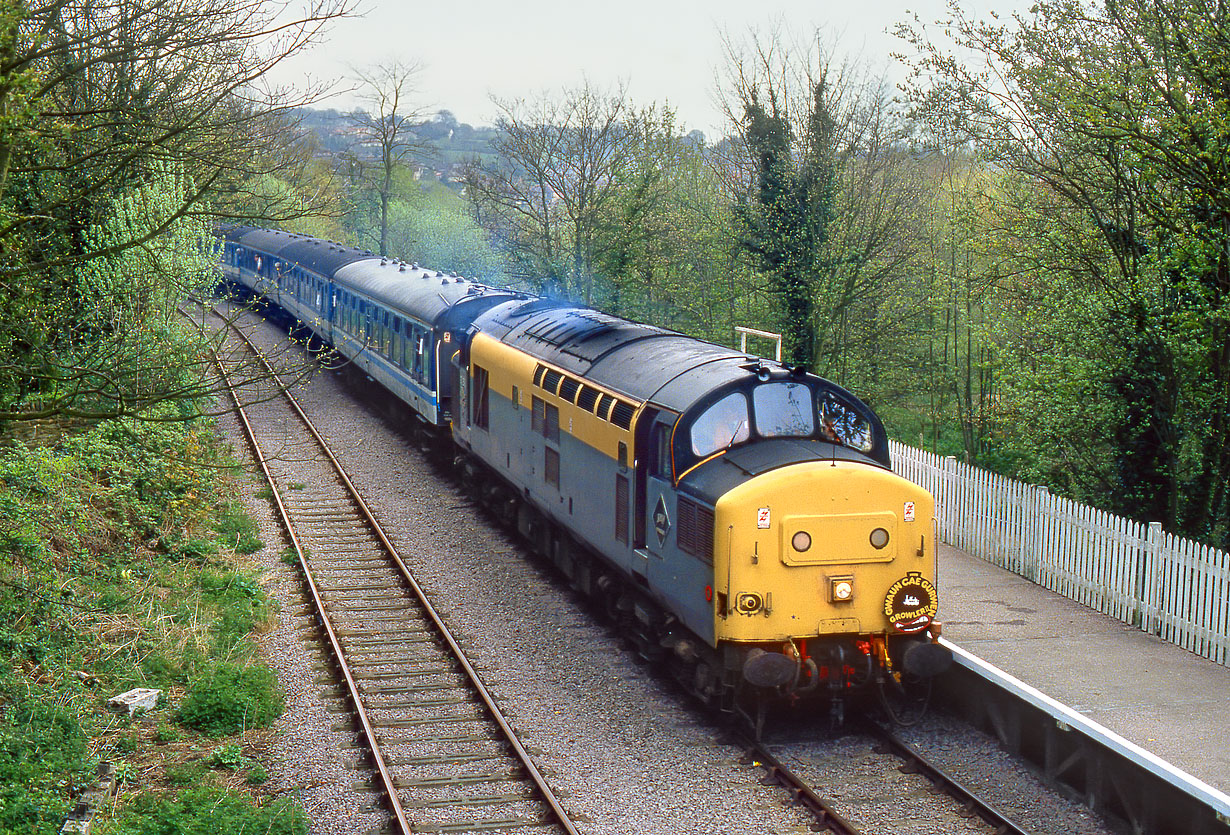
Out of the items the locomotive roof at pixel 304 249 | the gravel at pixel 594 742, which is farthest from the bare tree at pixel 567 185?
the gravel at pixel 594 742

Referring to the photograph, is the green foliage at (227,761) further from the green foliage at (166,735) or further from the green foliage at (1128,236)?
the green foliage at (1128,236)

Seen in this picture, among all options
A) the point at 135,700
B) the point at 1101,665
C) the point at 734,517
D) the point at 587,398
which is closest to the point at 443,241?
the point at 587,398

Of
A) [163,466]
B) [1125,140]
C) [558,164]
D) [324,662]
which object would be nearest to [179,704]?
[324,662]

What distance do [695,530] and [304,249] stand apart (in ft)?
99.1

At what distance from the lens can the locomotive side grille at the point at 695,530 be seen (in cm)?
1055

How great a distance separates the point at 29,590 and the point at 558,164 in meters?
22.8

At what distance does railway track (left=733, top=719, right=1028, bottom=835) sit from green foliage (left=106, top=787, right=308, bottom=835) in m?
4.04

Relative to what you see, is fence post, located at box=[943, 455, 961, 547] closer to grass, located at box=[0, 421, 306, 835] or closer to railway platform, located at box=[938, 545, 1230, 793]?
railway platform, located at box=[938, 545, 1230, 793]

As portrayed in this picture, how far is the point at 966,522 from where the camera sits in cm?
1622

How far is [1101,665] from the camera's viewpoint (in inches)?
450

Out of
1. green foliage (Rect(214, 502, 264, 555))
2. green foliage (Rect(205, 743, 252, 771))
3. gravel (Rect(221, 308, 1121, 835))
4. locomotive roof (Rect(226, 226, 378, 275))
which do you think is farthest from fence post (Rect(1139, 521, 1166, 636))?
locomotive roof (Rect(226, 226, 378, 275))

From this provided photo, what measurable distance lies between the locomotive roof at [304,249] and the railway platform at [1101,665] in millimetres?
23705

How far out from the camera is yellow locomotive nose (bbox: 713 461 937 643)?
33.8 ft

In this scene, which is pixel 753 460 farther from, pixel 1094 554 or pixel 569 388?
pixel 1094 554
